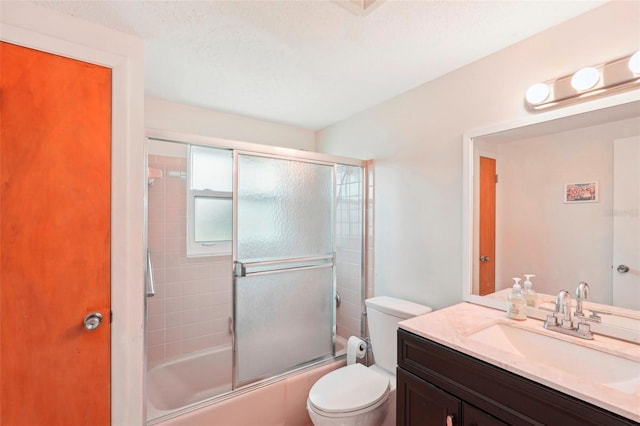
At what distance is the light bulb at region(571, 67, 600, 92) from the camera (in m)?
1.18

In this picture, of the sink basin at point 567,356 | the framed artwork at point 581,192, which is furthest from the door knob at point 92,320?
the framed artwork at point 581,192

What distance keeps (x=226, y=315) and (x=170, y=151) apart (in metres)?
1.46

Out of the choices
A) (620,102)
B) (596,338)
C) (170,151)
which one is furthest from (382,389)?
(170,151)

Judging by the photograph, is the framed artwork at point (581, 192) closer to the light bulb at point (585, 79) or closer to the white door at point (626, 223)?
the white door at point (626, 223)

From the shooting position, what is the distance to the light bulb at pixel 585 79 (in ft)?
3.86

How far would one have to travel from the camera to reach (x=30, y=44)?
1188 millimetres

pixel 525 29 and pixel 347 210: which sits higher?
pixel 525 29

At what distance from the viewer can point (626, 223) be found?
1128 millimetres

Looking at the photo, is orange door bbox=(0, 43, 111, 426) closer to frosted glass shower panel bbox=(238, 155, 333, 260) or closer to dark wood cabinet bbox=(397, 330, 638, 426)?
frosted glass shower panel bbox=(238, 155, 333, 260)

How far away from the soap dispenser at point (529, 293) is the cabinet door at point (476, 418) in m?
0.63

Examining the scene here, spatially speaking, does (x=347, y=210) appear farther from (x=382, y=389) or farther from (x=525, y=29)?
(x=525, y=29)

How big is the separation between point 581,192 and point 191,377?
2.75m

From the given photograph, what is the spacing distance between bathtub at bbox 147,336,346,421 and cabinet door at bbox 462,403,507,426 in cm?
119

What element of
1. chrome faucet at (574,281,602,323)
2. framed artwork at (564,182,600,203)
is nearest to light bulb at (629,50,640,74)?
framed artwork at (564,182,600,203)
